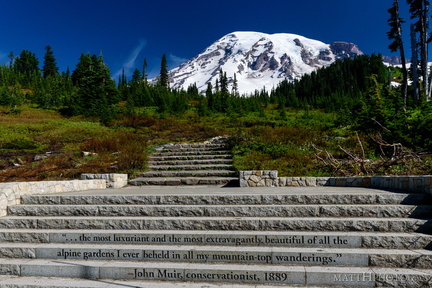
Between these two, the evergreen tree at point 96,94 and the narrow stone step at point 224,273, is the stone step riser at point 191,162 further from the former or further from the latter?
the evergreen tree at point 96,94

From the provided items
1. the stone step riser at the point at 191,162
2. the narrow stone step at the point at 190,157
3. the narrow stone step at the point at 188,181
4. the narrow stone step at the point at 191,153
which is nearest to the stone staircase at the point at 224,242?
the narrow stone step at the point at 188,181

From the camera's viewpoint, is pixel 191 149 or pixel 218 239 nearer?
pixel 218 239

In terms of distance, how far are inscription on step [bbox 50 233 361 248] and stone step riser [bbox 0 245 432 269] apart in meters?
0.20

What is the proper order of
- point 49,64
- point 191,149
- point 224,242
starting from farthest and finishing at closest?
1. point 49,64
2. point 191,149
3. point 224,242

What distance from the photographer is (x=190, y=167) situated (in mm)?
11180

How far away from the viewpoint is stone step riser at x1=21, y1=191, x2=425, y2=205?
201 inches

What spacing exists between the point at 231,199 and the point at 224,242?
122 centimetres

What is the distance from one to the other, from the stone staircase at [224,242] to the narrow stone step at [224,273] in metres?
0.01

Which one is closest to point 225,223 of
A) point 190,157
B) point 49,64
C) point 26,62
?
point 190,157

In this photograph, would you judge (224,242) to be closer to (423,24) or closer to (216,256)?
(216,256)

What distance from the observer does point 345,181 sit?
25.9 feet

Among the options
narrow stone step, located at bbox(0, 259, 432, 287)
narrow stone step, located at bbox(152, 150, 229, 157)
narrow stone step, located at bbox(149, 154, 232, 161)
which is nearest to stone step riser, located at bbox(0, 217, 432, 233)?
narrow stone step, located at bbox(0, 259, 432, 287)

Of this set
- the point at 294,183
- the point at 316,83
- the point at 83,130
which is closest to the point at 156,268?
the point at 294,183

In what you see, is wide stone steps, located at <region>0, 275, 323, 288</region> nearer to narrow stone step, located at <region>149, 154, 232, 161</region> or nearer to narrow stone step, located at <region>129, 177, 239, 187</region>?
narrow stone step, located at <region>129, 177, 239, 187</region>
